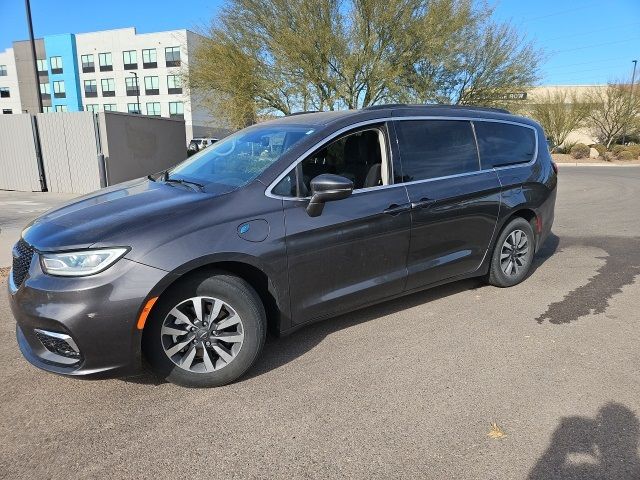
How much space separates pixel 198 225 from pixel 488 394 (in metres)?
2.14

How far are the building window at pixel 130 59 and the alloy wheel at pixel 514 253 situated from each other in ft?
241

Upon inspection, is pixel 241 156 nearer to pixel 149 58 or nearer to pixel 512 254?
pixel 512 254

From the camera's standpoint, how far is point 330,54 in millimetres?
17688

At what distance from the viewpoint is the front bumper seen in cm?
268

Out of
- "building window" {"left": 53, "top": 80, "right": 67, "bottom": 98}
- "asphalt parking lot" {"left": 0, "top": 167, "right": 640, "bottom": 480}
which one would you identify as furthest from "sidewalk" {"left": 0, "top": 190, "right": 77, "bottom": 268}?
"building window" {"left": 53, "top": 80, "right": 67, "bottom": 98}

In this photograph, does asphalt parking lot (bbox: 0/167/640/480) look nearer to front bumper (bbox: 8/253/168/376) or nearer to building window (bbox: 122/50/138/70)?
front bumper (bbox: 8/253/168/376)

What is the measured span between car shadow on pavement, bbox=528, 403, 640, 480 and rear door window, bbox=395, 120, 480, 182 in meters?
2.14

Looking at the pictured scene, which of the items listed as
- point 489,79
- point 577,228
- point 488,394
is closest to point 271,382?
point 488,394

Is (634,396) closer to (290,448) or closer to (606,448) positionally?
(606,448)

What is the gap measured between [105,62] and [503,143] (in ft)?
251

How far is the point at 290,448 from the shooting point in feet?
8.39

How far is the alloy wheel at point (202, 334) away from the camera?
2.96m

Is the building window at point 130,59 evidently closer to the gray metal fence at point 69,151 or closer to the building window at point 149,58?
the building window at point 149,58

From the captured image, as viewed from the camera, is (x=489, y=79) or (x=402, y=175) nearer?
(x=402, y=175)
